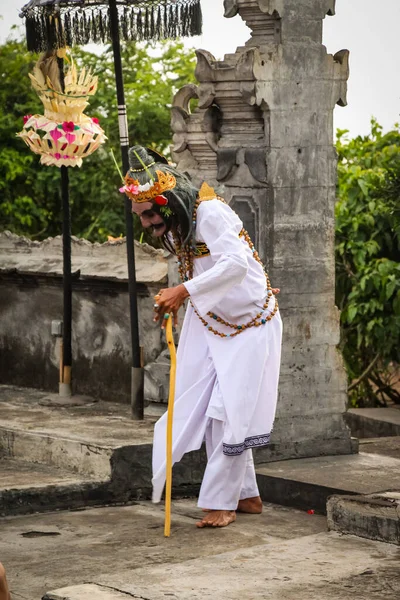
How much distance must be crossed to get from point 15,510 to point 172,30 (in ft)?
10.8

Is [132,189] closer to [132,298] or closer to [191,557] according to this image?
[132,298]

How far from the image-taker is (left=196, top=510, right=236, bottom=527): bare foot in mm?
6676

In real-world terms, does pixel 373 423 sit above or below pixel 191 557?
above

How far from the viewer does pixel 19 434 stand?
7895mm

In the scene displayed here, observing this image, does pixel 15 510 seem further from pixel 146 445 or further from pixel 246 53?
pixel 246 53

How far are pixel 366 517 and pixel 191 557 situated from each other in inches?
32.0

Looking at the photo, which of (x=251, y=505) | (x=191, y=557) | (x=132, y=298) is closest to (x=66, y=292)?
(x=132, y=298)

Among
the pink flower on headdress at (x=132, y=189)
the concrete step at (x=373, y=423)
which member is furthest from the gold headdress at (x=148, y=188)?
the concrete step at (x=373, y=423)

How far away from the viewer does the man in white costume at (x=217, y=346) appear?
6.67 m

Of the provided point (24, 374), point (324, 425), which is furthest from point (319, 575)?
point (24, 374)

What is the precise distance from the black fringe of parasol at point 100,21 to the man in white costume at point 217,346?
1.84 m

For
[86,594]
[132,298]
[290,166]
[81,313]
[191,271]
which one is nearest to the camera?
[86,594]

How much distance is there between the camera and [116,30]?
835 cm

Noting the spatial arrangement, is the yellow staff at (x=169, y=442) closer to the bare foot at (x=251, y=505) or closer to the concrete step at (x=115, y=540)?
the concrete step at (x=115, y=540)
